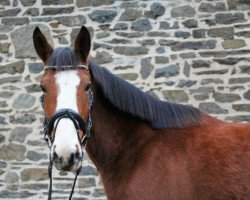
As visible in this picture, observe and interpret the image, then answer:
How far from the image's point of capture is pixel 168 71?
5.93m

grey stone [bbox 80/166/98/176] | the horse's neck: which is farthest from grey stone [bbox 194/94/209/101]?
the horse's neck

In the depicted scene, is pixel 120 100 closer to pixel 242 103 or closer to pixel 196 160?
pixel 196 160

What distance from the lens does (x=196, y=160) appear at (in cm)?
301

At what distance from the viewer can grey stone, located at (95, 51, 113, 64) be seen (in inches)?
238

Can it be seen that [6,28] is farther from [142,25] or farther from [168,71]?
[168,71]

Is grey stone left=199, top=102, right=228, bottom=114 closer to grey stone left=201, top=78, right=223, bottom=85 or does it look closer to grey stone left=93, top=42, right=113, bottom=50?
grey stone left=201, top=78, right=223, bottom=85

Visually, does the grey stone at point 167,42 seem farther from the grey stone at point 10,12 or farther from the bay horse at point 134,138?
the bay horse at point 134,138

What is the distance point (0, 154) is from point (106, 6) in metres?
2.31

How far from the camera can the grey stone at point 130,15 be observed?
6095 mm

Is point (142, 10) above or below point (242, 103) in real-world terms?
above

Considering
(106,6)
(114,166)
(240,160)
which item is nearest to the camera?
(240,160)

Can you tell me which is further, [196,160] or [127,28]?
[127,28]

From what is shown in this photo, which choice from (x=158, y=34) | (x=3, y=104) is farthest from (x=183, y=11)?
(x=3, y=104)

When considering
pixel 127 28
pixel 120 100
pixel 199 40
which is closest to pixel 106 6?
pixel 127 28
